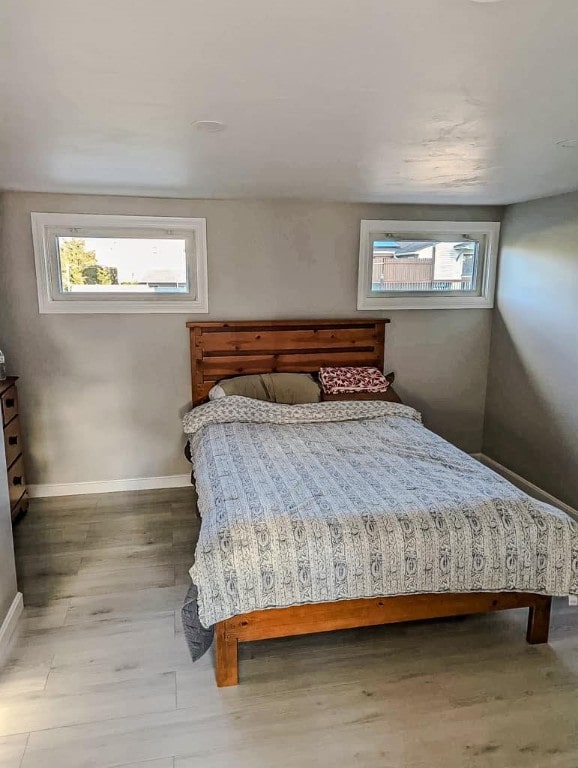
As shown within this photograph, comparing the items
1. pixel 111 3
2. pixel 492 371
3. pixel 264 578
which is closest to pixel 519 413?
pixel 492 371

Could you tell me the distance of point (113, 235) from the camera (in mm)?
3709

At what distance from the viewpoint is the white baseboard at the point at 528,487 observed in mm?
3525

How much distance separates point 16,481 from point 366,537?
8.07 feet

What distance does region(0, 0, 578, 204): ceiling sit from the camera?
112 centimetres

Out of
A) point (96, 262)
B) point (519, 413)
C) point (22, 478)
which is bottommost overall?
point (22, 478)

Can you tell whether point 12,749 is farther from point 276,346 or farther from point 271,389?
point 276,346

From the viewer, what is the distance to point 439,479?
8.47ft

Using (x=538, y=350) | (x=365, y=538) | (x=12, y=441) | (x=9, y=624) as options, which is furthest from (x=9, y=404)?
(x=538, y=350)

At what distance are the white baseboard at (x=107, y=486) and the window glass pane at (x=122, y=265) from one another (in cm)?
138

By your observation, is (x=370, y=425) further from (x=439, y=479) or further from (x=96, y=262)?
(x=96, y=262)

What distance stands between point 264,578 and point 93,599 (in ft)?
3.67

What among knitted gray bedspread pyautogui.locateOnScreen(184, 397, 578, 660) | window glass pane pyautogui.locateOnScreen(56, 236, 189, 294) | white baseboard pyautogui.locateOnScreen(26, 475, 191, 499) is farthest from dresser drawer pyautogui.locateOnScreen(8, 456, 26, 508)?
knitted gray bedspread pyautogui.locateOnScreen(184, 397, 578, 660)

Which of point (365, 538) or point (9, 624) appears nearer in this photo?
point (365, 538)

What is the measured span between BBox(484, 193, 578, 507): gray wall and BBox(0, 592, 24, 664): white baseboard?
3.27m
